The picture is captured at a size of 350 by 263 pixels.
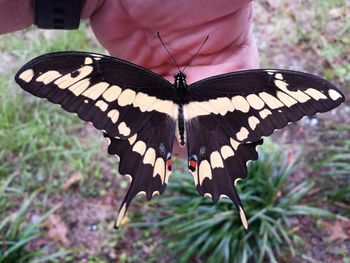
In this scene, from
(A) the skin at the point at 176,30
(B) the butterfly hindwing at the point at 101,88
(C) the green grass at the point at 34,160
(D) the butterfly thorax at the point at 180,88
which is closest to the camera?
(B) the butterfly hindwing at the point at 101,88

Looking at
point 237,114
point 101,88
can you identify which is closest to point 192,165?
point 237,114

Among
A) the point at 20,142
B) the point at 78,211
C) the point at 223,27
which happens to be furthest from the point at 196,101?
the point at 20,142

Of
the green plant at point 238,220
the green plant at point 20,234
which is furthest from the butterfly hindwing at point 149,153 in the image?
the green plant at point 20,234

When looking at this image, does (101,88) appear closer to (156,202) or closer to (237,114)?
(237,114)

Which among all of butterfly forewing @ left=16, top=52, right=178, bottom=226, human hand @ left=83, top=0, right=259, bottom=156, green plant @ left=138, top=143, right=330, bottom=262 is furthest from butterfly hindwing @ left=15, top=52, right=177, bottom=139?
green plant @ left=138, top=143, right=330, bottom=262

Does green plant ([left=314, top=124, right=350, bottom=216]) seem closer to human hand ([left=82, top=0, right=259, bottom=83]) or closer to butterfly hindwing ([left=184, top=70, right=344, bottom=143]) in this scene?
human hand ([left=82, top=0, right=259, bottom=83])

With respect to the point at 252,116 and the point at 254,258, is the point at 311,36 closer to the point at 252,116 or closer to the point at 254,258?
the point at 254,258

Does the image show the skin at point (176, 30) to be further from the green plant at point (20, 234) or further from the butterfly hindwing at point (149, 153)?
the green plant at point (20, 234)
